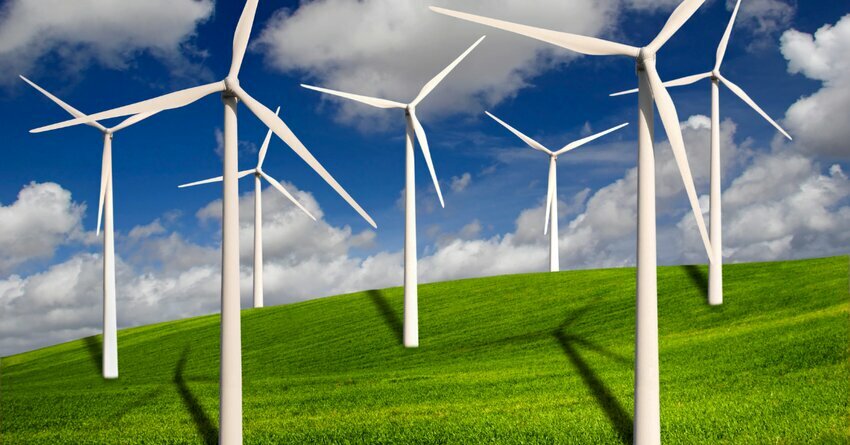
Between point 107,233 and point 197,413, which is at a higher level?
point 107,233

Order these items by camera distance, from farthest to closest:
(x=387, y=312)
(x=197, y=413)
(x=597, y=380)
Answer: (x=387, y=312), (x=597, y=380), (x=197, y=413)

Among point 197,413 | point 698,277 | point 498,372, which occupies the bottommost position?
point 197,413

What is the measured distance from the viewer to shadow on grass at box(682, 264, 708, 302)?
45.9m

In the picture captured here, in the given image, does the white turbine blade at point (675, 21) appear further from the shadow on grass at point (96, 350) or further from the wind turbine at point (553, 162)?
the shadow on grass at point (96, 350)

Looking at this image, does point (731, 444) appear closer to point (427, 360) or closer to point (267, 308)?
point (427, 360)

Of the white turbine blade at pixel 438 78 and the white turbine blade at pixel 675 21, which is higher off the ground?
the white turbine blade at pixel 438 78

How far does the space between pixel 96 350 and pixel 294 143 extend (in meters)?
43.0

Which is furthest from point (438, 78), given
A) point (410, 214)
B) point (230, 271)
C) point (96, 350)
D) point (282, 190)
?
point (96, 350)

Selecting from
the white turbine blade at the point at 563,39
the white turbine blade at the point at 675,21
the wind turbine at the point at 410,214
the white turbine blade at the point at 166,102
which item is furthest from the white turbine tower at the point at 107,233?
the white turbine blade at the point at 675,21

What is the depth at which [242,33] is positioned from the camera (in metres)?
23.4

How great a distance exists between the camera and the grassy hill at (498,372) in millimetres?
23250

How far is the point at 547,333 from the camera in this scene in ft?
131

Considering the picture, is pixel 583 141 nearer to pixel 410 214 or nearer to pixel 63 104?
pixel 410 214

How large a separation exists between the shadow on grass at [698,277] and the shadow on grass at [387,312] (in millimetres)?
19976
